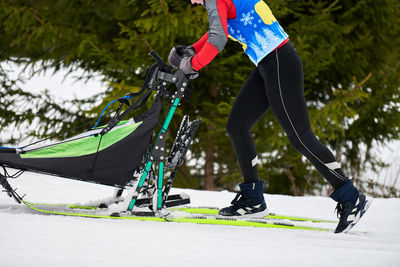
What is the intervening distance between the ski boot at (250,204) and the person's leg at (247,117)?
0.16 feet

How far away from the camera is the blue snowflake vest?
2.60 meters

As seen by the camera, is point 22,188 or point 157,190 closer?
point 157,190

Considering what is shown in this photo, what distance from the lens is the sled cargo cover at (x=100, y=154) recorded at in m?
2.50

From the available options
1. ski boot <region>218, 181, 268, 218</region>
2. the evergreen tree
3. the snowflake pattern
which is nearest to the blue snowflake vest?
the snowflake pattern

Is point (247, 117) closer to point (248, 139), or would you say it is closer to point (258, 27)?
point (248, 139)

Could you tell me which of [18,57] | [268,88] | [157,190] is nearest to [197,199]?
[157,190]

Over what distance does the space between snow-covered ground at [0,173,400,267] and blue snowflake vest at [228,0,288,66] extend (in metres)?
1.06

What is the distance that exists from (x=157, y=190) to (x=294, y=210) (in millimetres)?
1478

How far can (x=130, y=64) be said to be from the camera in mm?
5801

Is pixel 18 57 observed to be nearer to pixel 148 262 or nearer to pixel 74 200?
pixel 74 200

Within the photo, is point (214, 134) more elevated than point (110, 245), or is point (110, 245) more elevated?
point (214, 134)

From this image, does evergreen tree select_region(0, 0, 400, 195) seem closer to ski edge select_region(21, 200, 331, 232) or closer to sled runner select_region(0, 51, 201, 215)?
sled runner select_region(0, 51, 201, 215)

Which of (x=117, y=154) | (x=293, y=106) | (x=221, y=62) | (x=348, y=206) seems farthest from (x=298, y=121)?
(x=221, y=62)

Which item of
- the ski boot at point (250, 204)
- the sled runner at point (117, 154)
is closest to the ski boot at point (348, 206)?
the ski boot at point (250, 204)
